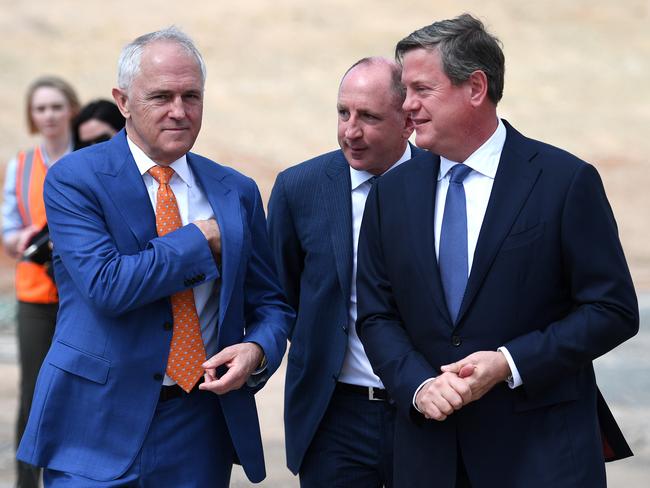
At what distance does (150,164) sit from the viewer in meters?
3.26

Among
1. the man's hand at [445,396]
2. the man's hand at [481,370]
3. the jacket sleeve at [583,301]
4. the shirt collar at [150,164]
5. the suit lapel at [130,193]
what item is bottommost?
the man's hand at [445,396]

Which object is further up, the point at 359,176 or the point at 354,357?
the point at 359,176

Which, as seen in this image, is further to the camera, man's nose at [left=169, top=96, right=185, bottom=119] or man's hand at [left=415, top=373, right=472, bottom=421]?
man's nose at [left=169, top=96, right=185, bottom=119]

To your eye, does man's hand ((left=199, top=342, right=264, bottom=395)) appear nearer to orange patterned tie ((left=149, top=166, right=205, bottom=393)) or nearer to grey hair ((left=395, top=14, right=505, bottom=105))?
orange patterned tie ((left=149, top=166, right=205, bottom=393))

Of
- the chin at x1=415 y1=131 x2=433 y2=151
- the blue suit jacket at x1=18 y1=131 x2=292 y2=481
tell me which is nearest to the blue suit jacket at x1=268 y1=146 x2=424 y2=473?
the blue suit jacket at x1=18 y1=131 x2=292 y2=481

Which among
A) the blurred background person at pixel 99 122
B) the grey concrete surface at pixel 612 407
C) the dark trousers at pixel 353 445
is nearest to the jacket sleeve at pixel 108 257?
the dark trousers at pixel 353 445

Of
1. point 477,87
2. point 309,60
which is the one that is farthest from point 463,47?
point 309,60

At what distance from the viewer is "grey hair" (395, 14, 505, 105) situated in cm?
309

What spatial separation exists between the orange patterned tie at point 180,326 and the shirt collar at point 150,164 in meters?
0.02

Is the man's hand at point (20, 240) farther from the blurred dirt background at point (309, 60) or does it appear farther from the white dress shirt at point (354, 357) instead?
the blurred dirt background at point (309, 60)

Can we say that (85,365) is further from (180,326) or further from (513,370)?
(513,370)

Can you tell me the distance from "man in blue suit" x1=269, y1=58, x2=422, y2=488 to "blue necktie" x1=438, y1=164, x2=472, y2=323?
723 mm

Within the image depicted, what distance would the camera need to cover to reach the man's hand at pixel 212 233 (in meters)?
3.17

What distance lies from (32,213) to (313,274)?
1.96 metres
